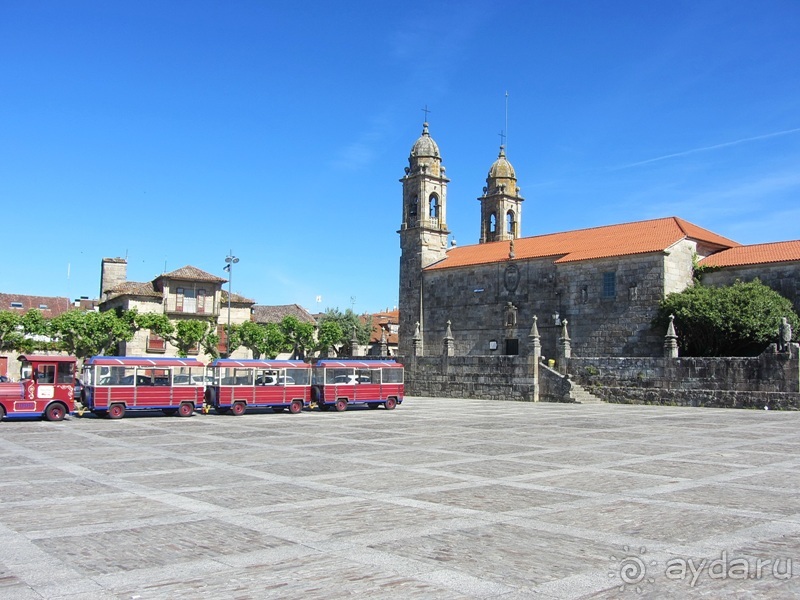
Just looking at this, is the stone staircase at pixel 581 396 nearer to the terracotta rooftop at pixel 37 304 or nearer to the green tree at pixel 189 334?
the green tree at pixel 189 334

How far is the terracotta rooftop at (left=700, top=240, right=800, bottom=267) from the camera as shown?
34.5 meters

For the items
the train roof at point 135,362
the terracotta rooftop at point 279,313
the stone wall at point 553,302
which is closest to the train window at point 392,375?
the train roof at point 135,362

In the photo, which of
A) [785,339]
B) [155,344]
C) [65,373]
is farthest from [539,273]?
[65,373]

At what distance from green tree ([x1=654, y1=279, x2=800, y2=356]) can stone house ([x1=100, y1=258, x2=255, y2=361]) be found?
2955cm

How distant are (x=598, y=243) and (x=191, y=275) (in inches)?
1107

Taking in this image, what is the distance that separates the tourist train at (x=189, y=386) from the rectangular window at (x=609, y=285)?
14.1 meters

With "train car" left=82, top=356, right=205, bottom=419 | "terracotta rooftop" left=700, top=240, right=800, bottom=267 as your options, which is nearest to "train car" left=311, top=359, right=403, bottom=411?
"train car" left=82, top=356, right=205, bottom=419

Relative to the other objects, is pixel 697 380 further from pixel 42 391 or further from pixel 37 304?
pixel 37 304

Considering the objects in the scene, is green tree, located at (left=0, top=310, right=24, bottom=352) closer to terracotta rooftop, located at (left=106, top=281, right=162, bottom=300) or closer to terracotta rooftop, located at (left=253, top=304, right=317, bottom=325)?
terracotta rooftop, located at (left=106, top=281, right=162, bottom=300)

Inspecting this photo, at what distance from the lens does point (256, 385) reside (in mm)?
25375

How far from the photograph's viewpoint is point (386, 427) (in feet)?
67.3

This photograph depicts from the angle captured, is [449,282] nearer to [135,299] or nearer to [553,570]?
[135,299]

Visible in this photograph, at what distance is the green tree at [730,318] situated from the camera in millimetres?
31344

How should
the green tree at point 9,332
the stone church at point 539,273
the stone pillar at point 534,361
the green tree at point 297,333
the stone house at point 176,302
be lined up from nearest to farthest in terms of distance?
the stone pillar at point 534,361 < the stone church at point 539,273 < the green tree at point 9,332 < the stone house at point 176,302 < the green tree at point 297,333
